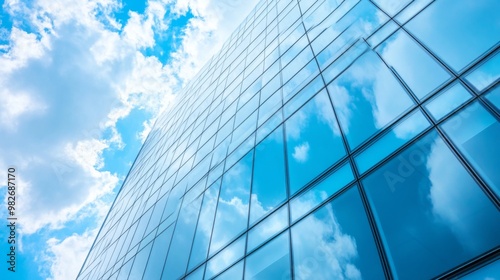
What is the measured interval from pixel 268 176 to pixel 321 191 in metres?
2.47

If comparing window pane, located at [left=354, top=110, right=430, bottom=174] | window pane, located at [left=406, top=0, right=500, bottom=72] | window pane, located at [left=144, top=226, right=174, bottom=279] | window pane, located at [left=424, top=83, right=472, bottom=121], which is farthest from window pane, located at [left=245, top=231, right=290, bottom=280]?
window pane, located at [left=144, top=226, right=174, bottom=279]

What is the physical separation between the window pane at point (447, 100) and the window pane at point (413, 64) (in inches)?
11.8

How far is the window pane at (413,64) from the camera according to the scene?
6098 millimetres

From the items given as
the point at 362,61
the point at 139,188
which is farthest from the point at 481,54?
the point at 139,188

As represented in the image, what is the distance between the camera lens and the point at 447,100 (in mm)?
5559

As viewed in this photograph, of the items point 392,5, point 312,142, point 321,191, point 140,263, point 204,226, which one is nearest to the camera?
point 321,191

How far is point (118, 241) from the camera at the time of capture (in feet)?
65.6

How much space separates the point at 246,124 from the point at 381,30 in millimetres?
6503

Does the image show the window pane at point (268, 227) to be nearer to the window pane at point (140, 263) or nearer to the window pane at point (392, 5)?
the window pane at point (392, 5)

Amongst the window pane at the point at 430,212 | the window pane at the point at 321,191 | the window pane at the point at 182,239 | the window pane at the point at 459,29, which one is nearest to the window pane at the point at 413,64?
the window pane at the point at 459,29

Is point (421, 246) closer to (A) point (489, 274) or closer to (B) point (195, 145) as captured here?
(A) point (489, 274)

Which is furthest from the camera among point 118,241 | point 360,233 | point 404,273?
point 118,241

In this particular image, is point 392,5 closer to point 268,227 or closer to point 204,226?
point 268,227

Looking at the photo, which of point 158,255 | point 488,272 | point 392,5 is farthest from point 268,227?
point 158,255
